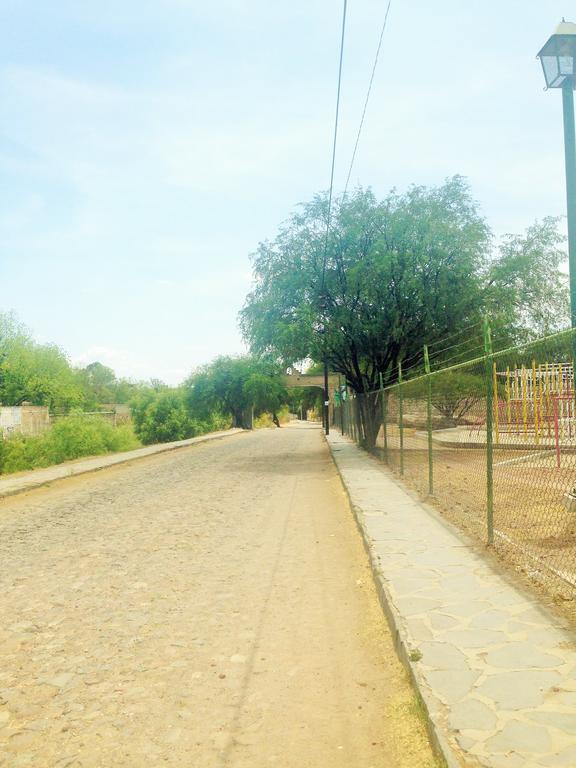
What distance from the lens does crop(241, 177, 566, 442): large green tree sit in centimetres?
1966

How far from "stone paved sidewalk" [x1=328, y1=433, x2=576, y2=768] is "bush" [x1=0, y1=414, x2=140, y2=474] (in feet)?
58.4

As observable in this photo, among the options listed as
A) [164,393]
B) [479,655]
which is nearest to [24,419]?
[164,393]

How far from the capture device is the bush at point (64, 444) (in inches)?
872

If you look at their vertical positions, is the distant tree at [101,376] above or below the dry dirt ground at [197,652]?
above

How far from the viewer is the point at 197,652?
4.38 m

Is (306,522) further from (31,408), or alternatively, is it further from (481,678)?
(31,408)

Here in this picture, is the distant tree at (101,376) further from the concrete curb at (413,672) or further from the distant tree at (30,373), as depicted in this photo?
the concrete curb at (413,672)

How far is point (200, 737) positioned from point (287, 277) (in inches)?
734

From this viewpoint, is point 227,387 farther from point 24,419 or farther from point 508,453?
point 508,453

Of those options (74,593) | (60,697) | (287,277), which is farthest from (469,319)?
(60,697)

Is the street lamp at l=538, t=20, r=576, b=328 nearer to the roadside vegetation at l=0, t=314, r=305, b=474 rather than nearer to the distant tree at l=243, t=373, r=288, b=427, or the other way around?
the roadside vegetation at l=0, t=314, r=305, b=474

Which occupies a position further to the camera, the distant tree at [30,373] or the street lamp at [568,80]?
the distant tree at [30,373]

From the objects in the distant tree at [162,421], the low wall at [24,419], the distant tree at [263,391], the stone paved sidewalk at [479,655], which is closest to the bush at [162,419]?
the distant tree at [162,421]

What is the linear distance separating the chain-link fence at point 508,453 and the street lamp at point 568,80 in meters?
1.56
